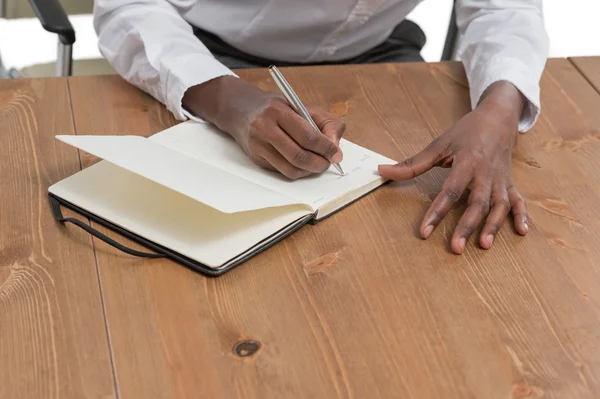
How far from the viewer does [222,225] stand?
3.07 ft

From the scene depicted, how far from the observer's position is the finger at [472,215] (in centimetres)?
96

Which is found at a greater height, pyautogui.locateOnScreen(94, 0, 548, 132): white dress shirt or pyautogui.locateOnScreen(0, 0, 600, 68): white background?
pyautogui.locateOnScreen(94, 0, 548, 132): white dress shirt

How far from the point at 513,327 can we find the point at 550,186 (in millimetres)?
312

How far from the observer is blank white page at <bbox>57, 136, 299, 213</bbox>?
91 cm

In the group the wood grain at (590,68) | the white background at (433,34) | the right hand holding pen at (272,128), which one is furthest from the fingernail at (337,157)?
the white background at (433,34)

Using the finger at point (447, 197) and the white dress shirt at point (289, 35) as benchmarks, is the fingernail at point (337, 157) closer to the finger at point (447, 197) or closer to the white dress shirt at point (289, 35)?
the finger at point (447, 197)

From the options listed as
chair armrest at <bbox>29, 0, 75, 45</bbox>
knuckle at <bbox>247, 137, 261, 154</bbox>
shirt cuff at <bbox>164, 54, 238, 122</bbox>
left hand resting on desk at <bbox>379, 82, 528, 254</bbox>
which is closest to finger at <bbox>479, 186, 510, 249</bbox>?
left hand resting on desk at <bbox>379, 82, 528, 254</bbox>

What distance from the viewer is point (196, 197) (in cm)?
89

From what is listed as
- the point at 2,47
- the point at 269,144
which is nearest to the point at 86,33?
the point at 2,47

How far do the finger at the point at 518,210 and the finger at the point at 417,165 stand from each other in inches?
4.0

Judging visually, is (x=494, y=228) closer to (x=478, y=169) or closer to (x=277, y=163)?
(x=478, y=169)

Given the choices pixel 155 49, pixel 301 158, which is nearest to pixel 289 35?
pixel 155 49

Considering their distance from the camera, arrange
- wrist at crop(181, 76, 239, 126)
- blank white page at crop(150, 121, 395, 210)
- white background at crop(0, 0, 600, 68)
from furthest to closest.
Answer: white background at crop(0, 0, 600, 68) → wrist at crop(181, 76, 239, 126) → blank white page at crop(150, 121, 395, 210)

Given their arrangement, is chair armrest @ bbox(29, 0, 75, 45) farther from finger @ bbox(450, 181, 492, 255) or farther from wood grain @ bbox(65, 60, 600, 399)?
finger @ bbox(450, 181, 492, 255)
